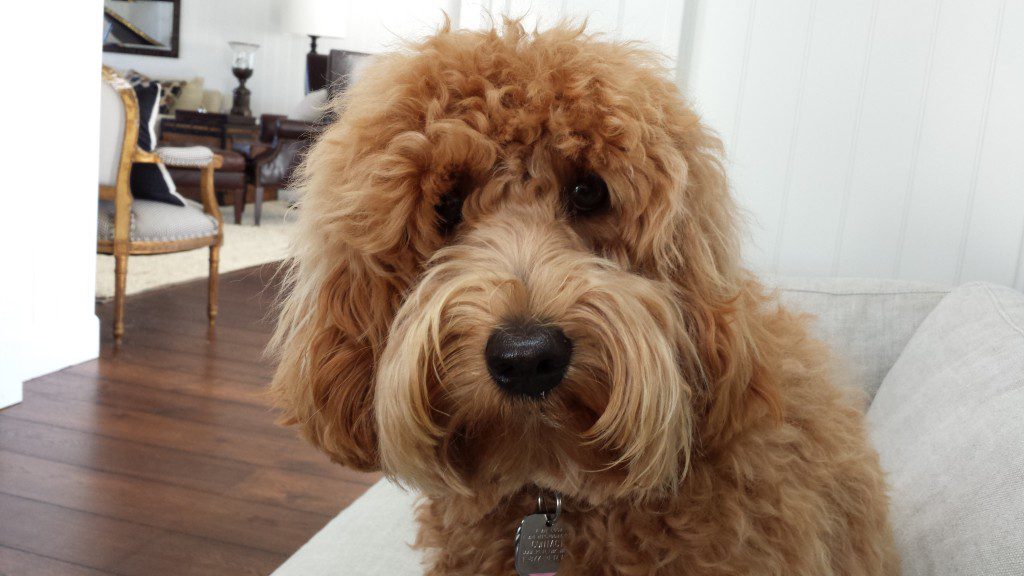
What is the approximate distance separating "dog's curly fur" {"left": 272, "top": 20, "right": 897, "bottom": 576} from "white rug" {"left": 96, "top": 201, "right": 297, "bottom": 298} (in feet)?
12.0

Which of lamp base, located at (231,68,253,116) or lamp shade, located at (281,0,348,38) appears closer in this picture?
lamp shade, located at (281,0,348,38)

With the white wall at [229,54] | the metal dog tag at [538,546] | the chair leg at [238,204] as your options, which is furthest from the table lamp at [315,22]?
the metal dog tag at [538,546]

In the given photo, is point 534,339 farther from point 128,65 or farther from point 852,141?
point 128,65

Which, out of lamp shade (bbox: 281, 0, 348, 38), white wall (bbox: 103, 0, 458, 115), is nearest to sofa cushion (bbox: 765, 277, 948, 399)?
lamp shade (bbox: 281, 0, 348, 38)

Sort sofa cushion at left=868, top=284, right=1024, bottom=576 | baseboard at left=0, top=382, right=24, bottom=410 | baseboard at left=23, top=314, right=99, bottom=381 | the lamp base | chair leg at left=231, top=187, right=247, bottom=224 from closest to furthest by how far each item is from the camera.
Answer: sofa cushion at left=868, top=284, right=1024, bottom=576 → baseboard at left=0, top=382, right=24, bottom=410 → baseboard at left=23, top=314, right=99, bottom=381 → chair leg at left=231, top=187, right=247, bottom=224 → the lamp base

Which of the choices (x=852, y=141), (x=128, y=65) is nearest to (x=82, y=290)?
(x=852, y=141)

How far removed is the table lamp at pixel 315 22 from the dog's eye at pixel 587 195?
361 inches

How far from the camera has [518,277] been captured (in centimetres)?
108

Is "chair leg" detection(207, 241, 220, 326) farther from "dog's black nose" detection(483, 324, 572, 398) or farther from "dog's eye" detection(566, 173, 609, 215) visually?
"dog's black nose" detection(483, 324, 572, 398)

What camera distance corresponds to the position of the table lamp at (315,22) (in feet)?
32.5

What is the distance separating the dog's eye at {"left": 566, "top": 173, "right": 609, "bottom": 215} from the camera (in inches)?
46.5

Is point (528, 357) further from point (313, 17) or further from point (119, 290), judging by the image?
point (313, 17)

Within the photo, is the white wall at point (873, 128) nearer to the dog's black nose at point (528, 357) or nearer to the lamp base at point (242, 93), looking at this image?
the dog's black nose at point (528, 357)

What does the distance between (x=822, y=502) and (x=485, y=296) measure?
1.96 feet
